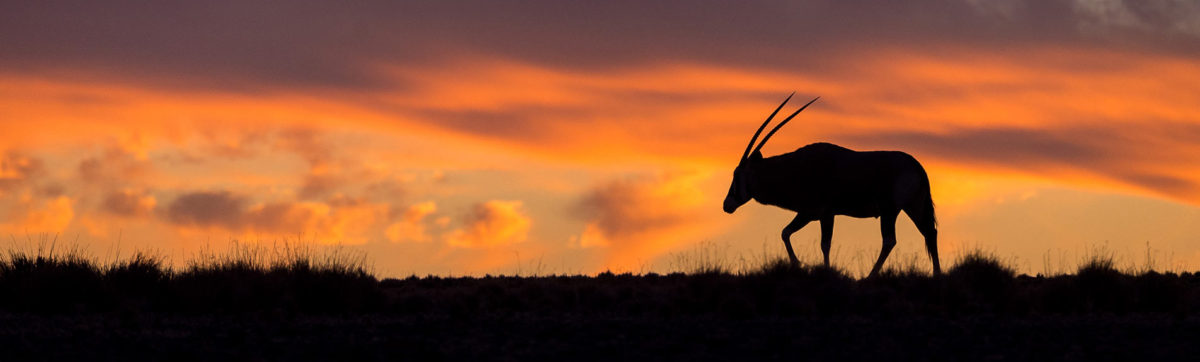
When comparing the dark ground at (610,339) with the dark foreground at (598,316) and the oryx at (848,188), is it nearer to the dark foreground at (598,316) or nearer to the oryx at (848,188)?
the dark foreground at (598,316)

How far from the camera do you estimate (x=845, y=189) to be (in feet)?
63.6

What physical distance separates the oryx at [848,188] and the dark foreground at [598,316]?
2.03 meters

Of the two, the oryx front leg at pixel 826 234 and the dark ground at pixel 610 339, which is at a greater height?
the oryx front leg at pixel 826 234

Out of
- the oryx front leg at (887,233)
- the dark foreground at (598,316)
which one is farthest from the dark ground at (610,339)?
the oryx front leg at (887,233)

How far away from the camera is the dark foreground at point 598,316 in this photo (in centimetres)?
1105

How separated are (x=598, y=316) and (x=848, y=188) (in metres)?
6.86

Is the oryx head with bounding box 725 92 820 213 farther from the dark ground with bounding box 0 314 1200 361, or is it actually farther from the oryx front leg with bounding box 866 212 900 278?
the dark ground with bounding box 0 314 1200 361

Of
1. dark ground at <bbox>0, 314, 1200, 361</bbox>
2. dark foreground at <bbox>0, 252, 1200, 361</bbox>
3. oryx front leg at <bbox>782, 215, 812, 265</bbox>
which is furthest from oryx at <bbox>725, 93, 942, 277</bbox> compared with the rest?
dark ground at <bbox>0, 314, 1200, 361</bbox>

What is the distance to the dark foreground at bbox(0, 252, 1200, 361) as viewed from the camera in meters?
11.0

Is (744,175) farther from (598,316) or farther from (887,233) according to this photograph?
(598,316)

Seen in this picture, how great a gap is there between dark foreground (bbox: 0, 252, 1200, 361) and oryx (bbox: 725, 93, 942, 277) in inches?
79.9

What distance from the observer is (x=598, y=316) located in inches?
530

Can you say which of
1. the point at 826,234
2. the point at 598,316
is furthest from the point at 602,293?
the point at 826,234

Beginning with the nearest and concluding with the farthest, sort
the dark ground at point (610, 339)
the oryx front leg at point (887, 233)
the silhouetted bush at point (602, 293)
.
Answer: the dark ground at point (610, 339)
the silhouetted bush at point (602, 293)
the oryx front leg at point (887, 233)
